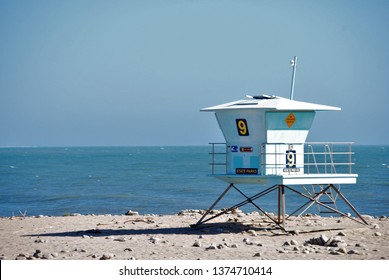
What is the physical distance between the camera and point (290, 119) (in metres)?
23.8

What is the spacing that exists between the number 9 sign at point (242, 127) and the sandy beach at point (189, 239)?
304 centimetres

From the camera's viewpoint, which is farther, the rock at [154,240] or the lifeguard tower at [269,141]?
the lifeguard tower at [269,141]

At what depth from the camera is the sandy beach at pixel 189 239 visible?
20.2 m

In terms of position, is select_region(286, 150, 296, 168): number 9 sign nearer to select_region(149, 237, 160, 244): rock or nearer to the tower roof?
the tower roof

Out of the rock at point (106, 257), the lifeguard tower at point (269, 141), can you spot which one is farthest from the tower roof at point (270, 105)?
the rock at point (106, 257)

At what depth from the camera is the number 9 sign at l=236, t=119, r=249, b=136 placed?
2380 cm

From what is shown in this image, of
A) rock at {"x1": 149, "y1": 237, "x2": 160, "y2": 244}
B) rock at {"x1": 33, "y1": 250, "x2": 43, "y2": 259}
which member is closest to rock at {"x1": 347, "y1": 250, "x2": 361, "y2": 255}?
rock at {"x1": 149, "y1": 237, "x2": 160, "y2": 244}

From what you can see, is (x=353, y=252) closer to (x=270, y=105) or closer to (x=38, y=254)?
(x=270, y=105)

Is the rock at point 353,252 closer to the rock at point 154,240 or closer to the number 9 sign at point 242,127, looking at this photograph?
the number 9 sign at point 242,127

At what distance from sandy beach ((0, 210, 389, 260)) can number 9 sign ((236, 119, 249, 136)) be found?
9.99 ft

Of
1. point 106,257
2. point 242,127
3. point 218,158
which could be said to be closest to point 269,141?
point 242,127

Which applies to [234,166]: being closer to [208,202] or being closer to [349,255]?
[349,255]

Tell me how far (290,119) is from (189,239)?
187 inches

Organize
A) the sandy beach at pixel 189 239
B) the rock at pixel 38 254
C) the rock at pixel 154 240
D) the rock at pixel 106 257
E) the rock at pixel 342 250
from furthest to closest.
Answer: the rock at pixel 154 240 → the rock at pixel 342 250 → the sandy beach at pixel 189 239 → the rock at pixel 38 254 → the rock at pixel 106 257
